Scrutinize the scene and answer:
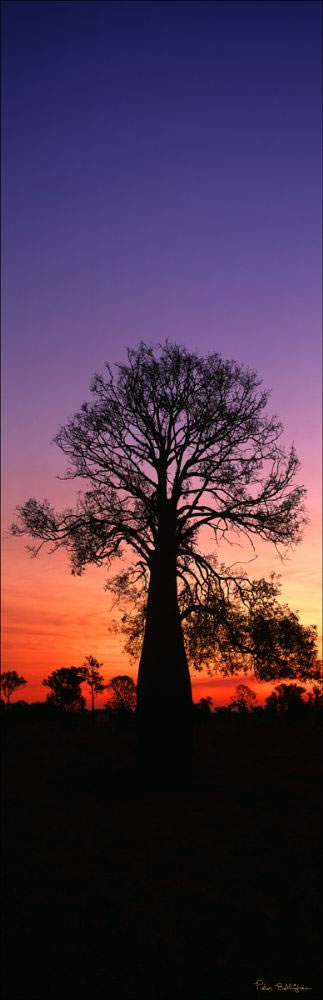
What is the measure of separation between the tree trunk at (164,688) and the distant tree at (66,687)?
35029 millimetres

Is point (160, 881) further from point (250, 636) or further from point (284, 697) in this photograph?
point (284, 697)

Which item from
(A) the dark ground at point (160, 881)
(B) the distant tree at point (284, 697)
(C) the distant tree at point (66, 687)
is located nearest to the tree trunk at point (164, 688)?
(A) the dark ground at point (160, 881)

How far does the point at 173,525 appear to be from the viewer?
707 inches

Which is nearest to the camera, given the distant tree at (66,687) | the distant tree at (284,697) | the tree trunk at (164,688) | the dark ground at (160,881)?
the dark ground at (160,881)

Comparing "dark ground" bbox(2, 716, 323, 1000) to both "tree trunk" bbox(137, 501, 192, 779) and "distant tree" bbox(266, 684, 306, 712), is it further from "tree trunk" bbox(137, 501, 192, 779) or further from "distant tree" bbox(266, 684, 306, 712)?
"distant tree" bbox(266, 684, 306, 712)

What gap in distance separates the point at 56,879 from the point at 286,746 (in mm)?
14015

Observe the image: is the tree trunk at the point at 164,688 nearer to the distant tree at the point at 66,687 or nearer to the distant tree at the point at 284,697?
the distant tree at the point at 284,697

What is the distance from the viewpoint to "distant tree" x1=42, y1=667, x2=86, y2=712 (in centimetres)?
5169

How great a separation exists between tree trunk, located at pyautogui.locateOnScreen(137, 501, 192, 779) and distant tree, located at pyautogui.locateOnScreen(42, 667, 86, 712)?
35029mm

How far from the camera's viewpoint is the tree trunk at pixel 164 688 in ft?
53.6

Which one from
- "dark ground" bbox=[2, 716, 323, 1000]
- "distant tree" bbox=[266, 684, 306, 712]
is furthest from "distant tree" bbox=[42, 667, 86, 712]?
"dark ground" bbox=[2, 716, 323, 1000]

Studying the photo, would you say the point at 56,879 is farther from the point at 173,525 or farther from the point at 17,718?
the point at 17,718

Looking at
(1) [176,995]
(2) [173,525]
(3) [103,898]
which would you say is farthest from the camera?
(2) [173,525]

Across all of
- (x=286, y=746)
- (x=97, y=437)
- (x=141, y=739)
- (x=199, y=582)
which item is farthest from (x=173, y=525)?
(x=286, y=746)
